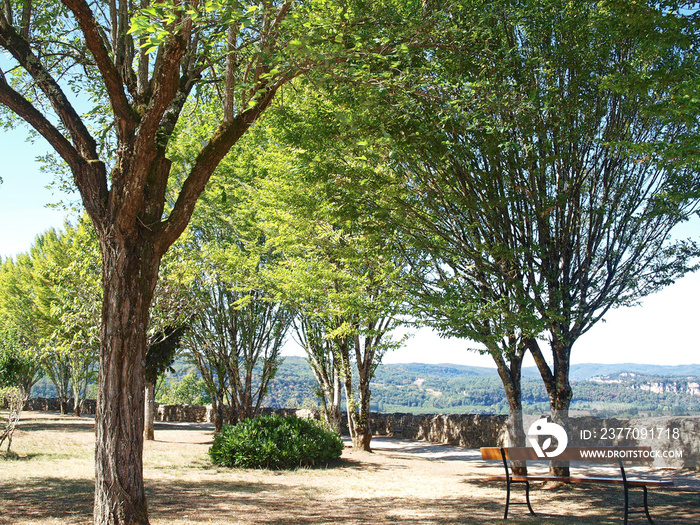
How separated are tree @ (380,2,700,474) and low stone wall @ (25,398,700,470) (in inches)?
115

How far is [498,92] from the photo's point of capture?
7.08 m

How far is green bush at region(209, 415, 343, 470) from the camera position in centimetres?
1071

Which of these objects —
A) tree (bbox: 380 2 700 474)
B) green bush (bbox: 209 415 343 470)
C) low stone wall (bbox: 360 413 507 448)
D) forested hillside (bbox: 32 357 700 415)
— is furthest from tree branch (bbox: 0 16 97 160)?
low stone wall (bbox: 360 413 507 448)

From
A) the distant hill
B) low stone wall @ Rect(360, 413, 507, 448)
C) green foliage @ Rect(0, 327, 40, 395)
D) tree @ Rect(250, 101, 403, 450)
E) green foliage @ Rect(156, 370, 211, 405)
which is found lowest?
green foliage @ Rect(156, 370, 211, 405)

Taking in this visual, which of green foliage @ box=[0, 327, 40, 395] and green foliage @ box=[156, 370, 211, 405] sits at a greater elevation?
green foliage @ box=[0, 327, 40, 395]

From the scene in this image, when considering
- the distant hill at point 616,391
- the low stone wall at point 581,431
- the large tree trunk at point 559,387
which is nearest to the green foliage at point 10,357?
the low stone wall at point 581,431

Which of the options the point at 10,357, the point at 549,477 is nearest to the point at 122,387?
the point at 549,477

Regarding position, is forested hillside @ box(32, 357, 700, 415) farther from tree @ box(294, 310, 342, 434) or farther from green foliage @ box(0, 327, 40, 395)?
green foliage @ box(0, 327, 40, 395)

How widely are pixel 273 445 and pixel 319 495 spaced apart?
3.13 m

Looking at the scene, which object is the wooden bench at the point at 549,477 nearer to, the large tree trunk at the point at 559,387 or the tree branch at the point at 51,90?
the large tree trunk at the point at 559,387

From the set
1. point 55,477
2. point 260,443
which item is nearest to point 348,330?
point 260,443

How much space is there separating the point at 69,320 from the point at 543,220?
11.5 meters

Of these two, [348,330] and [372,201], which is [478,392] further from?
[372,201]

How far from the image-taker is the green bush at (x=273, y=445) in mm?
10711
